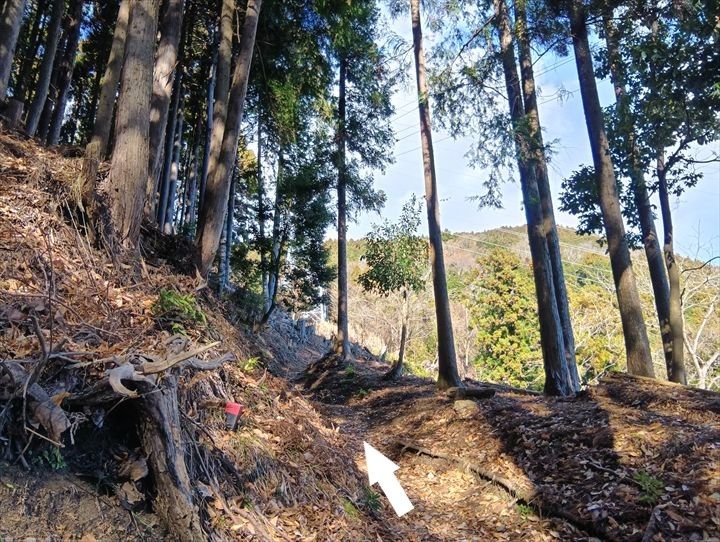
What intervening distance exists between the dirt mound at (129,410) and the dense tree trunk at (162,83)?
51.3 inches

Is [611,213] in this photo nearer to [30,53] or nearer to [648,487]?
[648,487]

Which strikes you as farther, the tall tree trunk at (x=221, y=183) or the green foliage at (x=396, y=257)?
the green foliage at (x=396, y=257)

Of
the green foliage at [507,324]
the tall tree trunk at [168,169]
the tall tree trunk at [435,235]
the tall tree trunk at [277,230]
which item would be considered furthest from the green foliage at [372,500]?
the green foliage at [507,324]

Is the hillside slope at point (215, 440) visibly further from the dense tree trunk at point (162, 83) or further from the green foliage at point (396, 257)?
the green foliage at point (396, 257)

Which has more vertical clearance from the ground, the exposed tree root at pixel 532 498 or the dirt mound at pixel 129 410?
the dirt mound at pixel 129 410

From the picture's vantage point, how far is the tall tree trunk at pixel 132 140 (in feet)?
16.1

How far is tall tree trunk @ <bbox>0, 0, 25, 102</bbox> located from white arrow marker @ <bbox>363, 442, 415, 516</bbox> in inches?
302

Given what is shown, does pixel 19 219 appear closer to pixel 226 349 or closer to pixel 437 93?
pixel 226 349

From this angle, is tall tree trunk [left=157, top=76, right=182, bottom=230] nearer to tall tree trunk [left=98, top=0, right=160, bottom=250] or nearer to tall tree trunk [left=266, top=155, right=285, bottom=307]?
tall tree trunk [left=266, top=155, right=285, bottom=307]

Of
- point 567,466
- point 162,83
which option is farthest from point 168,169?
point 567,466

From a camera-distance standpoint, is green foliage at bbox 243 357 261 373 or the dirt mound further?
green foliage at bbox 243 357 261 373

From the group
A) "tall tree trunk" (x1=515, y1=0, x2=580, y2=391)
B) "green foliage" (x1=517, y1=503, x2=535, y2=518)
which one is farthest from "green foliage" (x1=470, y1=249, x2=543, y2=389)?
"green foliage" (x1=517, y1=503, x2=535, y2=518)

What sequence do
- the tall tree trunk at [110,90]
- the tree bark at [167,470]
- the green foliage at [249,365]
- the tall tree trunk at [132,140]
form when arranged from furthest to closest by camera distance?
the tall tree trunk at [110,90], the green foliage at [249,365], the tall tree trunk at [132,140], the tree bark at [167,470]

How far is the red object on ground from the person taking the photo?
13.2 ft
